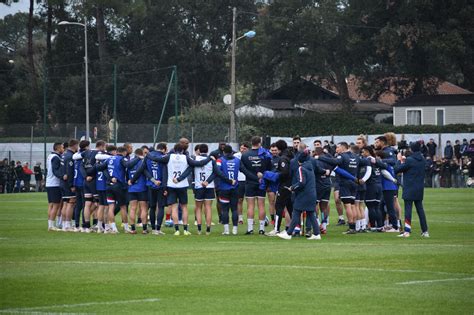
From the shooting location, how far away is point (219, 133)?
56812mm

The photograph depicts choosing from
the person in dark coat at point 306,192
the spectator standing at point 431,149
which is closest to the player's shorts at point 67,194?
the person in dark coat at point 306,192

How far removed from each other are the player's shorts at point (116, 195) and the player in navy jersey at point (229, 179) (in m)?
Answer: 2.49

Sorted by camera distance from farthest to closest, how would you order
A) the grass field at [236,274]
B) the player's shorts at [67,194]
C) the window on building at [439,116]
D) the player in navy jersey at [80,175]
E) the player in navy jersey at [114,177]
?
the window on building at [439,116], the player's shorts at [67,194], the player in navy jersey at [80,175], the player in navy jersey at [114,177], the grass field at [236,274]

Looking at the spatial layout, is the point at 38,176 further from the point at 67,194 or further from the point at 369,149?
the point at 369,149

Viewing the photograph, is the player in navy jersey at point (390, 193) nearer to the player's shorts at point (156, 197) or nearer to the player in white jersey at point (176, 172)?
the player in white jersey at point (176, 172)

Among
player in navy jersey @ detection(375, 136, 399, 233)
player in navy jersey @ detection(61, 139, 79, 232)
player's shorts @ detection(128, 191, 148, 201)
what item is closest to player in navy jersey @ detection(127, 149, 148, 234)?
player's shorts @ detection(128, 191, 148, 201)

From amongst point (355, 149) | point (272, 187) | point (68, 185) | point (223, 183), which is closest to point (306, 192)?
point (223, 183)

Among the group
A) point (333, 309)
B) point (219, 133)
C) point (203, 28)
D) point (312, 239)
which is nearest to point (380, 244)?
point (312, 239)

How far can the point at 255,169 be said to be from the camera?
23.6 metres

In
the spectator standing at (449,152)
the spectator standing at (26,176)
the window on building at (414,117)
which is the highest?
the window on building at (414,117)

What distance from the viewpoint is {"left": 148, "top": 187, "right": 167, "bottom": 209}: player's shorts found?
952 inches

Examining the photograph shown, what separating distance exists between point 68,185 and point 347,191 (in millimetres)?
7008

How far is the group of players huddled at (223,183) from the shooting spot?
23.3 m

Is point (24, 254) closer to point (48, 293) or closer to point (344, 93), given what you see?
point (48, 293)
